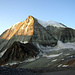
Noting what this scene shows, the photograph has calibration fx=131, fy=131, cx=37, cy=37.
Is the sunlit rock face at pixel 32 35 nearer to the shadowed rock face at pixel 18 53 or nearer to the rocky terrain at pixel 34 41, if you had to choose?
the rocky terrain at pixel 34 41

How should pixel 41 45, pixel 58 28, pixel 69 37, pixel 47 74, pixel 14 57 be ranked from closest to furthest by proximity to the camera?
pixel 47 74
pixel 14 57
pixel 41 45
pixel 69 37
pixel 58 28

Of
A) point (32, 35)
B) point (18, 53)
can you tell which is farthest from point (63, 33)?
point (18, 53)

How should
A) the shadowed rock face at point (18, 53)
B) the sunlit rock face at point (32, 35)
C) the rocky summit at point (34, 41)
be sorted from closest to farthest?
the shadowed rock face at point (18, 53), the rocky summit at point (34, 41), the sunlit rock face at point (32, 35)

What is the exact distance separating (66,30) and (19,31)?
939 inches

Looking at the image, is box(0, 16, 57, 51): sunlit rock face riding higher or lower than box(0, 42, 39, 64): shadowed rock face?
higher

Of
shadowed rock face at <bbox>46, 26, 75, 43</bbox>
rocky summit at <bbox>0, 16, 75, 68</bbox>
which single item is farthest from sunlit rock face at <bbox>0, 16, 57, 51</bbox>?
shadowed rock face at <bbox>46, 26, 75, 43</bbox>

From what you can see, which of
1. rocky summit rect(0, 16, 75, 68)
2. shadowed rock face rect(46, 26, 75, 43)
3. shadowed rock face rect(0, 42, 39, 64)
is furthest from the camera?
shadowed rock face rect(46, 26, 75, 43)

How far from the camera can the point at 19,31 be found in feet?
216

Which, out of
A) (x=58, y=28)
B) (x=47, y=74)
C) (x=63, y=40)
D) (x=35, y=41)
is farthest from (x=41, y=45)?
(x=47, y=74)

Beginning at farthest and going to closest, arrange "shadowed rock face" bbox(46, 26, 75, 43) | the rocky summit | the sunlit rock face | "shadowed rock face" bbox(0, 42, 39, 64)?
"shadowed rock face" bbox(46, 26, 75, 43), the sunlit rock face, the rocky summit, "shadowed rock face" bbox(0, 42, 39, 64)

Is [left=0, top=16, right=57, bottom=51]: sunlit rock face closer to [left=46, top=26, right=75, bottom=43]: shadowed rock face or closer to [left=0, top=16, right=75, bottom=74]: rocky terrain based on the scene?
[left=0, top=16, right=75, bottom=74]: rocky terrain

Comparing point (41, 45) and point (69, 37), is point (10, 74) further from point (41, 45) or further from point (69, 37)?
point (69, 37)

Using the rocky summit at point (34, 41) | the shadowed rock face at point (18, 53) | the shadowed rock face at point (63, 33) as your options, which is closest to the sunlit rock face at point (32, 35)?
the rocky summit at point (34, 41)

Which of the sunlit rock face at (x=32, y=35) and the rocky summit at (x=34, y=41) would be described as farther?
the sunlit rock face at (x=32, y=35)
